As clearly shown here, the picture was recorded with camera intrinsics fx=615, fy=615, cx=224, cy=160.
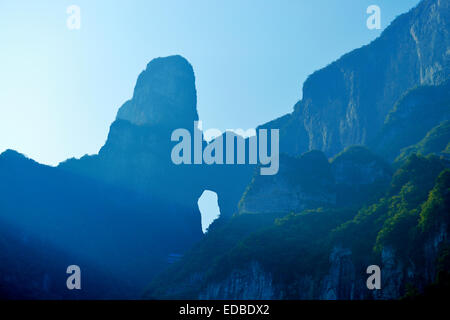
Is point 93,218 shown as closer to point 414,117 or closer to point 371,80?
point 414,117

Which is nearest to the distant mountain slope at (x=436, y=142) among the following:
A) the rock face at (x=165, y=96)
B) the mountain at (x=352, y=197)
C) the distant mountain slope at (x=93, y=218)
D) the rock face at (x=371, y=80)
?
the mountain at (x=352, y=197)

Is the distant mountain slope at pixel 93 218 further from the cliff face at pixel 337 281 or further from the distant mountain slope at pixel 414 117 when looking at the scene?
the distant mountain slope at pixel 414 117

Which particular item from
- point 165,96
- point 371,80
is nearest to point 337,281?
point 371,80

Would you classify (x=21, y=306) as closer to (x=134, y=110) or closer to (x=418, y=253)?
(x=418, y=253)

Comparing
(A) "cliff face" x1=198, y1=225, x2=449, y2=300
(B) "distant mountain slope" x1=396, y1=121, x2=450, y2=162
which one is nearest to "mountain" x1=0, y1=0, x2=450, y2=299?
(A) "cliff face" x1=198, y1=225, x2=449, y2=300

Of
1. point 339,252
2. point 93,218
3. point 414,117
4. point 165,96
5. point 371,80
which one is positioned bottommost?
point 339,252

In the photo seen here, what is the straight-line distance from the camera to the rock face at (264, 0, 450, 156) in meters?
137

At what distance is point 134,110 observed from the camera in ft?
568

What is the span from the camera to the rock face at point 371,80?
137m

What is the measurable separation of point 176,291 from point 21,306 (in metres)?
65.0

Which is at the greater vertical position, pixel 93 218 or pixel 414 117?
pixel 414 117

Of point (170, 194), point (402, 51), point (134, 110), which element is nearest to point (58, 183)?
point (170, 194)

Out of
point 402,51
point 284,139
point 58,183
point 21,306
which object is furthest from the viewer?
point 284,139

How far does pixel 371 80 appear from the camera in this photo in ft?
512
